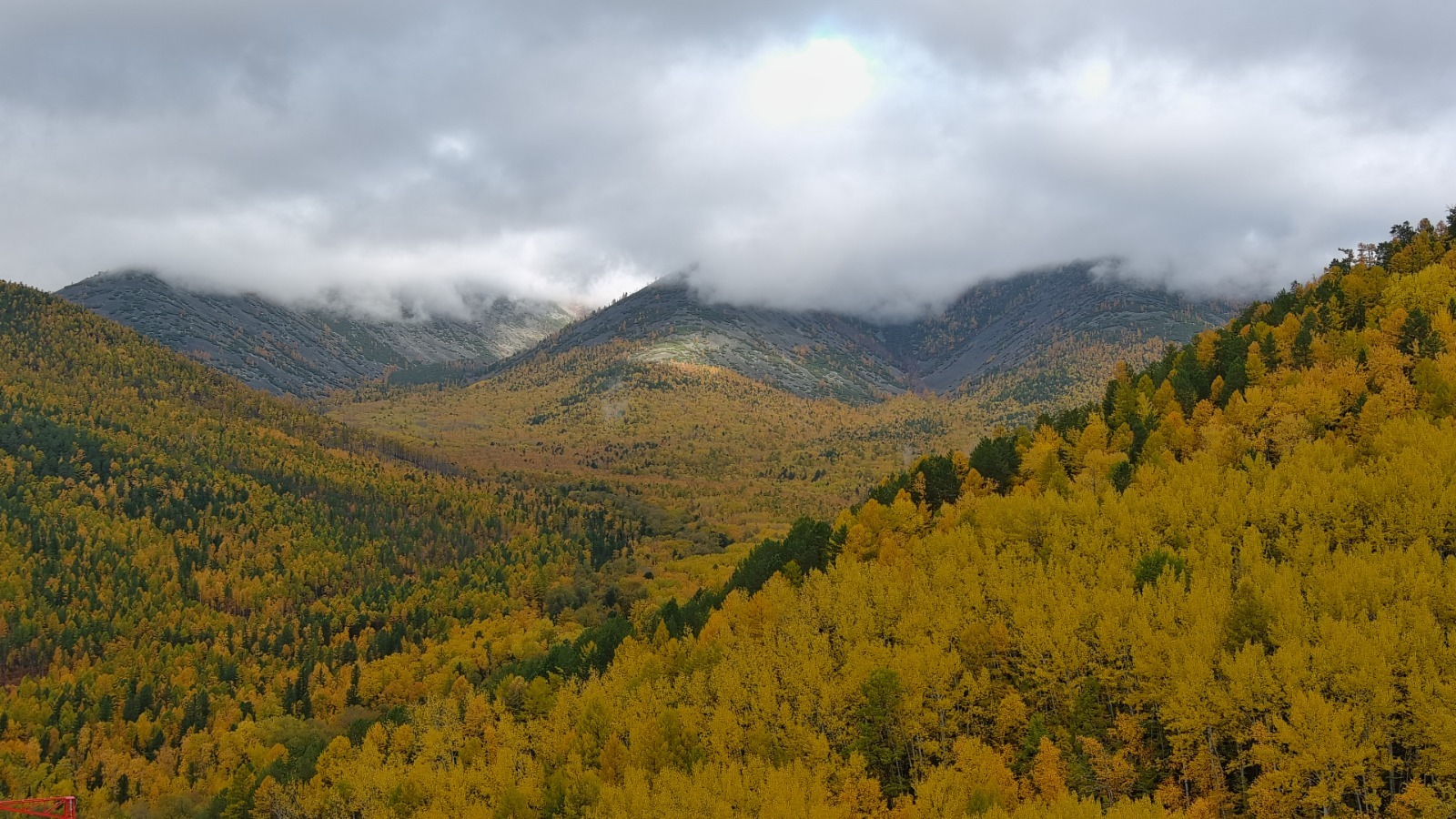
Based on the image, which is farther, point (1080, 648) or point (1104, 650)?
point (1080, 648)

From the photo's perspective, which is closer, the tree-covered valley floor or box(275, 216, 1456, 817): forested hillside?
box(275, 216, 1456, 817): forested hillside

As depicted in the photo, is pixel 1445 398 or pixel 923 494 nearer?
pixel 1445 398

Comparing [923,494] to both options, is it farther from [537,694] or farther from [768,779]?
[768,779]

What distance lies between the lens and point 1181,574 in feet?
283

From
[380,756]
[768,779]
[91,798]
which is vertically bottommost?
[91,798]

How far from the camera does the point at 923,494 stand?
154m

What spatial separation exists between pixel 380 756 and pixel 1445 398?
511 feet

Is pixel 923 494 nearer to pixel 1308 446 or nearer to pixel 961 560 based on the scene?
pixel 961 560

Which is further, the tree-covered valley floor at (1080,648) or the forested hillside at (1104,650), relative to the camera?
the tree-covered valley floor at (1080,648)

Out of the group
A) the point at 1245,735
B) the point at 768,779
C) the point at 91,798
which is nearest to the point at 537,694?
the point at 768,779

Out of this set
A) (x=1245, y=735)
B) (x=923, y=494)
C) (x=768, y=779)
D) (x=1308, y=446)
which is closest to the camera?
(x=1245, y=735)

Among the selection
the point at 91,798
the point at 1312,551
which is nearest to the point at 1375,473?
the point at 1312,551

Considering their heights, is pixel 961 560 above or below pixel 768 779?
above

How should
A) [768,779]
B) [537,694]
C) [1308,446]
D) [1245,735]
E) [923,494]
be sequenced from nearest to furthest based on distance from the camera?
[1245,735] < [768,779] < [1308,446] < [537,694] < [923,494]
